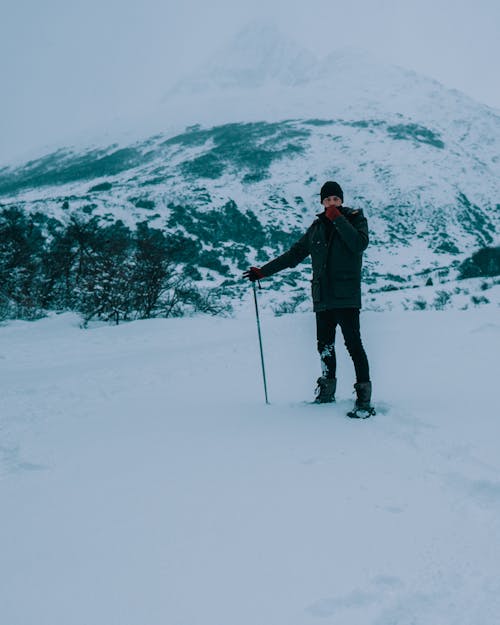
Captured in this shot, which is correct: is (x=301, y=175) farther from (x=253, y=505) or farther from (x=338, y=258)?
(x=253, y=505)

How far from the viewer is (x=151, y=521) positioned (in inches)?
74.9

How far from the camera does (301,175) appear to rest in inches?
1778

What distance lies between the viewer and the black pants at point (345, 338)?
337 cm

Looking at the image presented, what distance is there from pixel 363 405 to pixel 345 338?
553 millimetres

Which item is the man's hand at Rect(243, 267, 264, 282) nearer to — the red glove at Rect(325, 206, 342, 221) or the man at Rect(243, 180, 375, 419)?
the man at Rect(243, 180, 375, 419)

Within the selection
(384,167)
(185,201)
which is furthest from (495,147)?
(185,201)

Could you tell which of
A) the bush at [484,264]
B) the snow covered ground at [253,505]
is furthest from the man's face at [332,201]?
the bush at [484,264]

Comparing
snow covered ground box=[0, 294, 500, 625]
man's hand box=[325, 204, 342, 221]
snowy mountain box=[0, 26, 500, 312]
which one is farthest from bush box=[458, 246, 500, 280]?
Result: man's hand box=[325, 204, 342, 221]

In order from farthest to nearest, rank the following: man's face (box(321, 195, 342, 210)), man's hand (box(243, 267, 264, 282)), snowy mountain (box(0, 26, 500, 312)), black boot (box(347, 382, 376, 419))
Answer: snowy mountain (box(0, 26, 500, 312)) < man's hand (box(243, 267, 264, 282)) < man's face (box(321, 195, 342, 210)) < black boot (box(347, 382, 376, 419))

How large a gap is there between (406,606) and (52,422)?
2.97m

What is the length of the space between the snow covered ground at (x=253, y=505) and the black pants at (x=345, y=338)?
0.32 meters

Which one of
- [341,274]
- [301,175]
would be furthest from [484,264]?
[301,175]

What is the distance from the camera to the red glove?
10.8 ft

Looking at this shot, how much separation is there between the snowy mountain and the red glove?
18.8m
